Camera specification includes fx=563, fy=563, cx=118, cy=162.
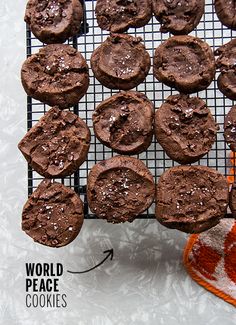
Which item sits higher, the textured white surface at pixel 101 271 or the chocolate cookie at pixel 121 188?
the chocolate cookie at pixel 121 188

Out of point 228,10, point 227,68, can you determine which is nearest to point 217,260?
point 227,68

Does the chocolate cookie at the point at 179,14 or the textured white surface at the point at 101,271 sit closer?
the chocolate cookie at the point at 179,14

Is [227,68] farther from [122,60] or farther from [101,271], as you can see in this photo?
[101,271]

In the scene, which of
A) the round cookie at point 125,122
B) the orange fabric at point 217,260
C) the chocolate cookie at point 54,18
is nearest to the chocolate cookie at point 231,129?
the round cookie at point 125,122

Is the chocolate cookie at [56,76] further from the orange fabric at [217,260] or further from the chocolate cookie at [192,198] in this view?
the orange fabric at [217,260]

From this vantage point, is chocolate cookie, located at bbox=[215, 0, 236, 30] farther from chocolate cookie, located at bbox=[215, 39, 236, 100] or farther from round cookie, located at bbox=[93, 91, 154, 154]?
round cookie, located at bbox=[93, 91, 154, 154]

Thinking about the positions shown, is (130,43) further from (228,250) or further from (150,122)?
(228,250)
